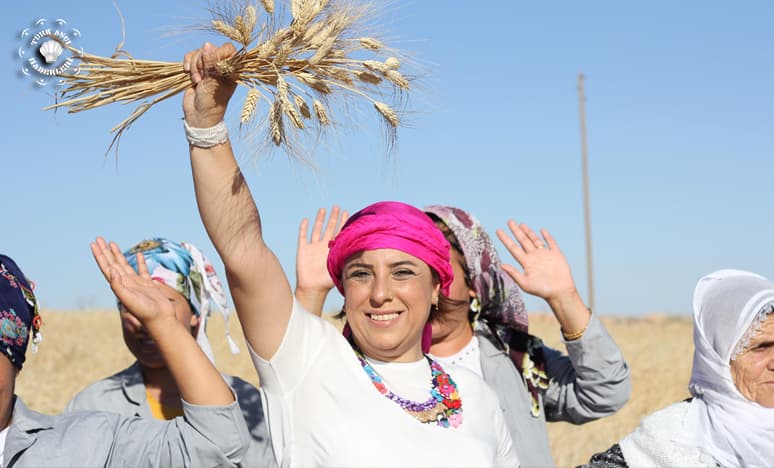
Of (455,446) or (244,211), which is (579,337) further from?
(244,211)

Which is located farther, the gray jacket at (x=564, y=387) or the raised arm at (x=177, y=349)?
the gray jacket at (x=564, y=387)

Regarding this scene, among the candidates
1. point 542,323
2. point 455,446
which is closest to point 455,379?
point 455,446

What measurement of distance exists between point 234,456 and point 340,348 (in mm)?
549

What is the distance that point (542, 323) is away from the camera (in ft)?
112

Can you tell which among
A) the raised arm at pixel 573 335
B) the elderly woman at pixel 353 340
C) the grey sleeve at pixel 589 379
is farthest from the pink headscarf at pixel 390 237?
the grey sleeve at pixel 589 379

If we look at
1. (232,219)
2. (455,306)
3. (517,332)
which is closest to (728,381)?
(517,332)

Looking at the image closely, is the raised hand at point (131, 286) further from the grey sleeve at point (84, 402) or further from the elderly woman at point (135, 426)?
the grey sleeve at point (84, 402)

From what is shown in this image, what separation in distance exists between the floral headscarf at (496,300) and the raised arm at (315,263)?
0.53 m

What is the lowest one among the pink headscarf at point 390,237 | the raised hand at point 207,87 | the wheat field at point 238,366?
the wheat field at point 238,366

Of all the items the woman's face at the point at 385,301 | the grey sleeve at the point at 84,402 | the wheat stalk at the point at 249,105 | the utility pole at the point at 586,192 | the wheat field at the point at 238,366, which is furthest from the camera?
the utility pole at the point at 586,192

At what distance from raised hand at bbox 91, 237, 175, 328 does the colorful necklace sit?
74 centimetres

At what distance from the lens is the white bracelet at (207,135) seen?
106 inches

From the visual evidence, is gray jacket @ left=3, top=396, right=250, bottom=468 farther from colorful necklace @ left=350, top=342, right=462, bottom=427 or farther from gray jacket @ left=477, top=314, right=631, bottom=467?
gray jacket @ left=477, top=314, right=631, bottom=467

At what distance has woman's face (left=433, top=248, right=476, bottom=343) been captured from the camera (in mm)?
4133
